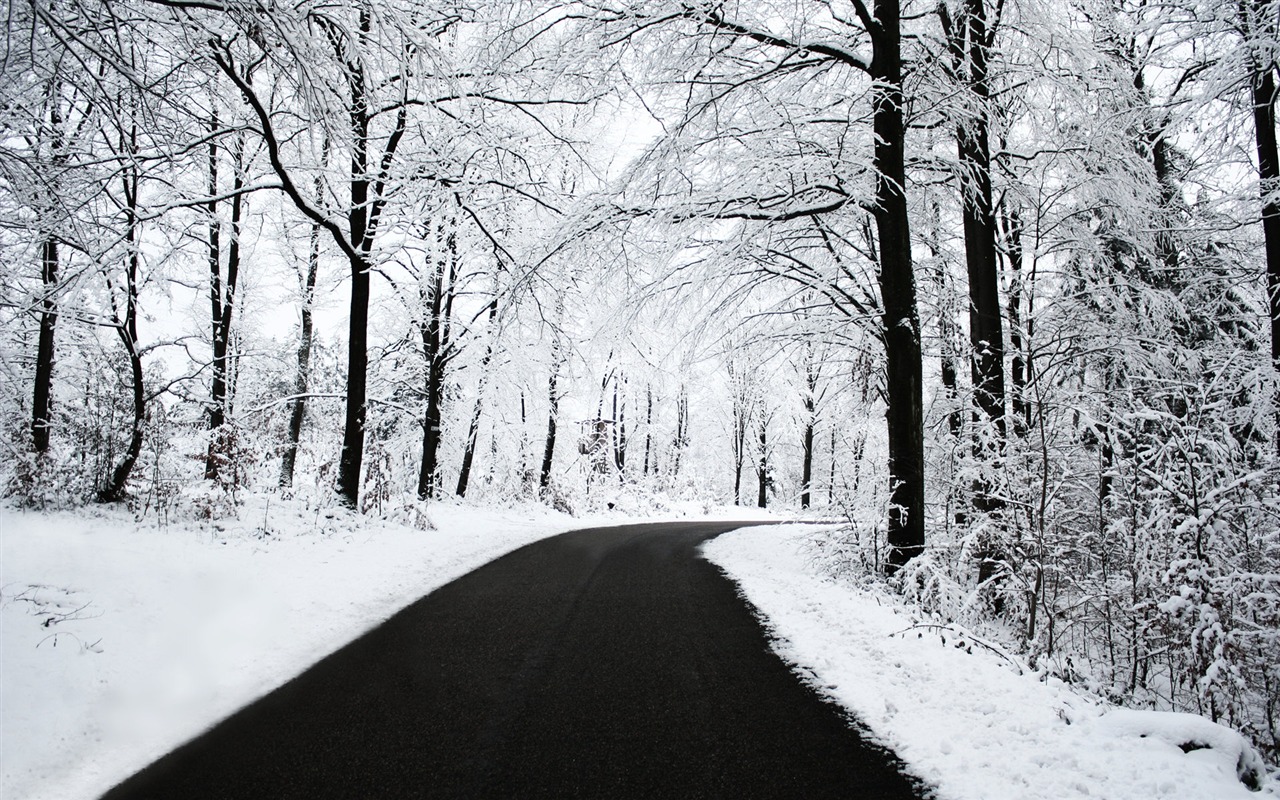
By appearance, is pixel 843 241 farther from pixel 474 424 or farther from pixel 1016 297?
pixel 474 424

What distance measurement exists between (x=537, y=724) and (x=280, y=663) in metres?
2.31

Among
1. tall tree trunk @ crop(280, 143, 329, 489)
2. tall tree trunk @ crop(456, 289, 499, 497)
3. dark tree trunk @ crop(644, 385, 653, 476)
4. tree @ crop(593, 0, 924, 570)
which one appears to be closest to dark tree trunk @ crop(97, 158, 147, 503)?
tree @ crop(593, 0, 924, 570)

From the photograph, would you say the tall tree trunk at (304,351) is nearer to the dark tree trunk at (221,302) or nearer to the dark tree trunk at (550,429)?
the dark tree trunk at (221,302)

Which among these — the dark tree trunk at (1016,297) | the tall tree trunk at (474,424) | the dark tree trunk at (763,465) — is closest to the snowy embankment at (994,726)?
the dark tree trunk at (1016,297)

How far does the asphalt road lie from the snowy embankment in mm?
293

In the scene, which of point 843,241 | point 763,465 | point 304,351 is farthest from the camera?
point 763,465

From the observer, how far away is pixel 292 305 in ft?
60.4

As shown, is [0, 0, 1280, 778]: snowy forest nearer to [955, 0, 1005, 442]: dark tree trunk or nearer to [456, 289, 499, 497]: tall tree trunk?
[955, 0, 1005, 442]: dark tree trunk

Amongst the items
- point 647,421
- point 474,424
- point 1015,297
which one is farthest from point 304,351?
point 647,421

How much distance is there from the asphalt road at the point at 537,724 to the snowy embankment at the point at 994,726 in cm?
29

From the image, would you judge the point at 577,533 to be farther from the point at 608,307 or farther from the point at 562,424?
the point at 562,424

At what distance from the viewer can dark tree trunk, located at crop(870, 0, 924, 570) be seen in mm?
6949

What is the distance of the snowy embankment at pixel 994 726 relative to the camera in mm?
2658

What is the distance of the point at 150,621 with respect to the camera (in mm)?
4547
